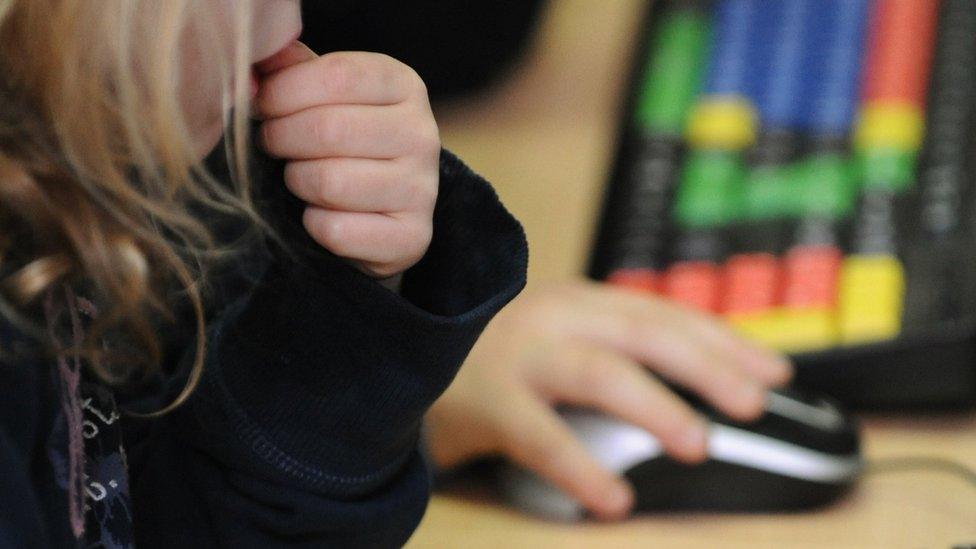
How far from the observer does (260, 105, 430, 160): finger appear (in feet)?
1.12

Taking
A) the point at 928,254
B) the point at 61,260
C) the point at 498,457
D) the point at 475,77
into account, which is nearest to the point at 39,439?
the point at 61,260

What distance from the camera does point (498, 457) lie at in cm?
56

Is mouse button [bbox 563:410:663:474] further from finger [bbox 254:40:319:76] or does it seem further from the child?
finger [bbox 254:40:319:76]

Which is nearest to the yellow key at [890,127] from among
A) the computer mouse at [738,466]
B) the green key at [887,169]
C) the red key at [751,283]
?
the green key at [887,169]

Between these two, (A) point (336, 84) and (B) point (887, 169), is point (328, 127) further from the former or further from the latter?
(B) point (887, 169)

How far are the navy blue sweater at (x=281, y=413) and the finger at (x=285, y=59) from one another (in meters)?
0.03

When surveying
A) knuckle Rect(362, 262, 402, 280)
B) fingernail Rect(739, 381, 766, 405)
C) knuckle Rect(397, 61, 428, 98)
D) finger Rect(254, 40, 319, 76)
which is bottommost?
fingernail Rect(739, 381, 766, 405)

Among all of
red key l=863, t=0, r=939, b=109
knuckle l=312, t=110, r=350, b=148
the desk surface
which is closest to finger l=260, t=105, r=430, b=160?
knuckle l=312, t=110, r=350, b=148

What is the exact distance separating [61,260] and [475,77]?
53 cm

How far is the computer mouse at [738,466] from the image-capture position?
515mm

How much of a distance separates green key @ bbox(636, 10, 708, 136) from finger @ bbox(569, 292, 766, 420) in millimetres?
198

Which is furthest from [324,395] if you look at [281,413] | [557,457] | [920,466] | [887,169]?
[887,169]

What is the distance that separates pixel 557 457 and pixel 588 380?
0.03 meters

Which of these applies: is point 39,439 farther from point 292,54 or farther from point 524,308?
point 524,308
